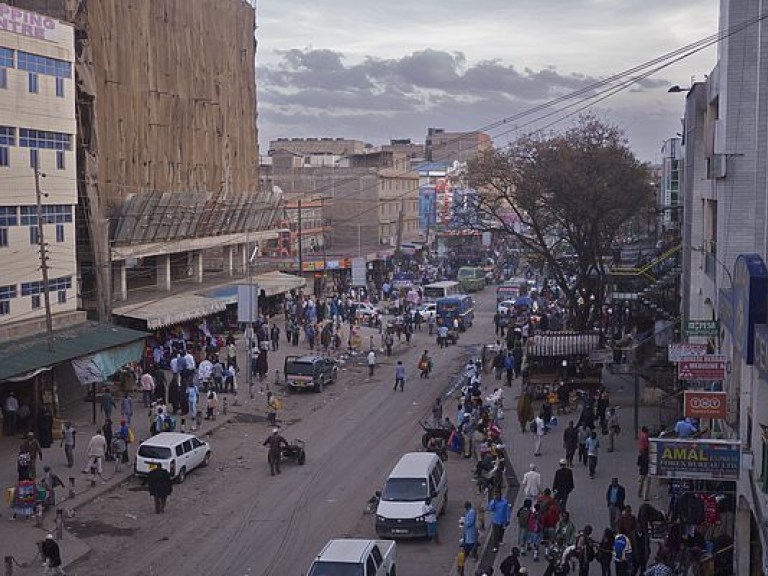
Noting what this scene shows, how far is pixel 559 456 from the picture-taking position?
28453 millimetres

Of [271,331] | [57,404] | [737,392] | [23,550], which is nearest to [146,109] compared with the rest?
[271,331]

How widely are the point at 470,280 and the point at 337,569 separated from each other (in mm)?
62723

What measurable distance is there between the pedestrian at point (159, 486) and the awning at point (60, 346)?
586cm

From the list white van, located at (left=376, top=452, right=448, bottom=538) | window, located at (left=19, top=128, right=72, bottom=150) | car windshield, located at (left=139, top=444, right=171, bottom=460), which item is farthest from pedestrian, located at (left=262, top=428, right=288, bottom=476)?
window, located at (left=19, top=128, right=72, bottom=150)

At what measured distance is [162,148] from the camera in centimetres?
5003

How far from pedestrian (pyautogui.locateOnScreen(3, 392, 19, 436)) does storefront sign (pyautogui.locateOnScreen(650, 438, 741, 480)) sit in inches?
738

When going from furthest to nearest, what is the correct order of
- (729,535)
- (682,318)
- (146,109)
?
(146,109), (682,318), (729,535)

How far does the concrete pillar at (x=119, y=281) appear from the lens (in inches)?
1738

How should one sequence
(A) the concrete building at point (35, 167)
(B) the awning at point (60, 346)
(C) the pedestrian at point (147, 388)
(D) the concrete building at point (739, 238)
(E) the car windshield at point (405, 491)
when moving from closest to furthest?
(D) the concrete building at point (739, 238) → (E) the car windshield at point (405, 491) → (B) the awning at point (60, 346) → (A) the concrete building at point (35, 167) → (C) the pedestrian at point (147, 388)

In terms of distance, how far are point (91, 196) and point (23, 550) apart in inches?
856

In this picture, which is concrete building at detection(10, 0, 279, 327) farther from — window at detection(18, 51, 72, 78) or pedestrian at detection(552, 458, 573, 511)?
pedestrian at detection(552, 458, 573, 511)

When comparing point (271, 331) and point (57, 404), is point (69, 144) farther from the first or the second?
point (271, 331)

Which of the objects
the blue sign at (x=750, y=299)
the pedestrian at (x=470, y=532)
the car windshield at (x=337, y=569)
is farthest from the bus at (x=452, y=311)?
the blue sign at (x=750, y=299)

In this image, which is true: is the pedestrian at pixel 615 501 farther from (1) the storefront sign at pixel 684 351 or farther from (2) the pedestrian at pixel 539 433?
(2) the pedestrian at pixel 539 433
